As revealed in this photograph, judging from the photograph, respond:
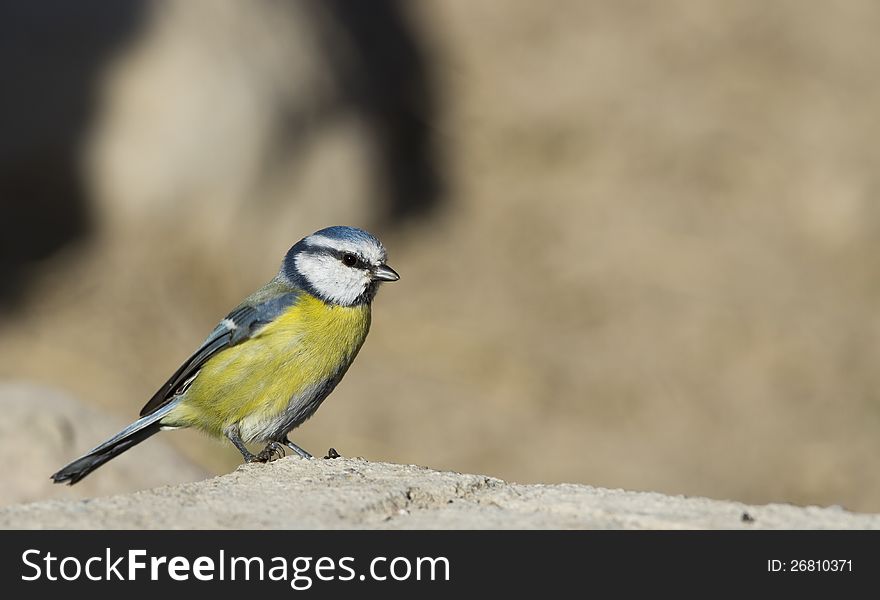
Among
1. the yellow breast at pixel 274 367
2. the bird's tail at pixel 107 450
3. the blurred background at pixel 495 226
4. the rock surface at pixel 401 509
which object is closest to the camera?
the rock surface at pixel 401 509

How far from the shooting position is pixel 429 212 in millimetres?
15367

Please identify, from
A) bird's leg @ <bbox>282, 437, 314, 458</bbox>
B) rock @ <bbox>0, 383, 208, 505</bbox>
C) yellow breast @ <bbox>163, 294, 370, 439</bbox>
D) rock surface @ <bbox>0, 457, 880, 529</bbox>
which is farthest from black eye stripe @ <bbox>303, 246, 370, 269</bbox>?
rock @ <bbox>0, 383, 208, 505</bbox>

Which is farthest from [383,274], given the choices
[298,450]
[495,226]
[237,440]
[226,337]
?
[495,226]

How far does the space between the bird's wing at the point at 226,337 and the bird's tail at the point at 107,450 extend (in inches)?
4.2

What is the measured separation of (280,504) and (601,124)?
41.1ft

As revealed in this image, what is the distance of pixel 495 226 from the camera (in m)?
15.2

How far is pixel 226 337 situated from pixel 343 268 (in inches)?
24.9

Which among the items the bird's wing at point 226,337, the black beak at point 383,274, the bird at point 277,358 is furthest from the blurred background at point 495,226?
the black beak at point 383,274

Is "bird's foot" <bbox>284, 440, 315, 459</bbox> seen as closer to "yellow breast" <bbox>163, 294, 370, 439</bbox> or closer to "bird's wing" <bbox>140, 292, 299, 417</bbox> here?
Answer: "yellow breast" <bbox>163, 294, 370, 439</bbox>

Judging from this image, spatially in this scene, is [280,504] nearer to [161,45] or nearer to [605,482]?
[605,482]

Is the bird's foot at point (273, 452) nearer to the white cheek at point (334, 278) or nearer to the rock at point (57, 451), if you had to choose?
the white cheek at point (334, 278)

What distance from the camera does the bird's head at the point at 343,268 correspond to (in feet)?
18.7

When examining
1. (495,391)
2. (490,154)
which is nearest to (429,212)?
(490,154)

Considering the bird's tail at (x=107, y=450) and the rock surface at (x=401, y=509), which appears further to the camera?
the bird's tail at (x=107, y=450)
